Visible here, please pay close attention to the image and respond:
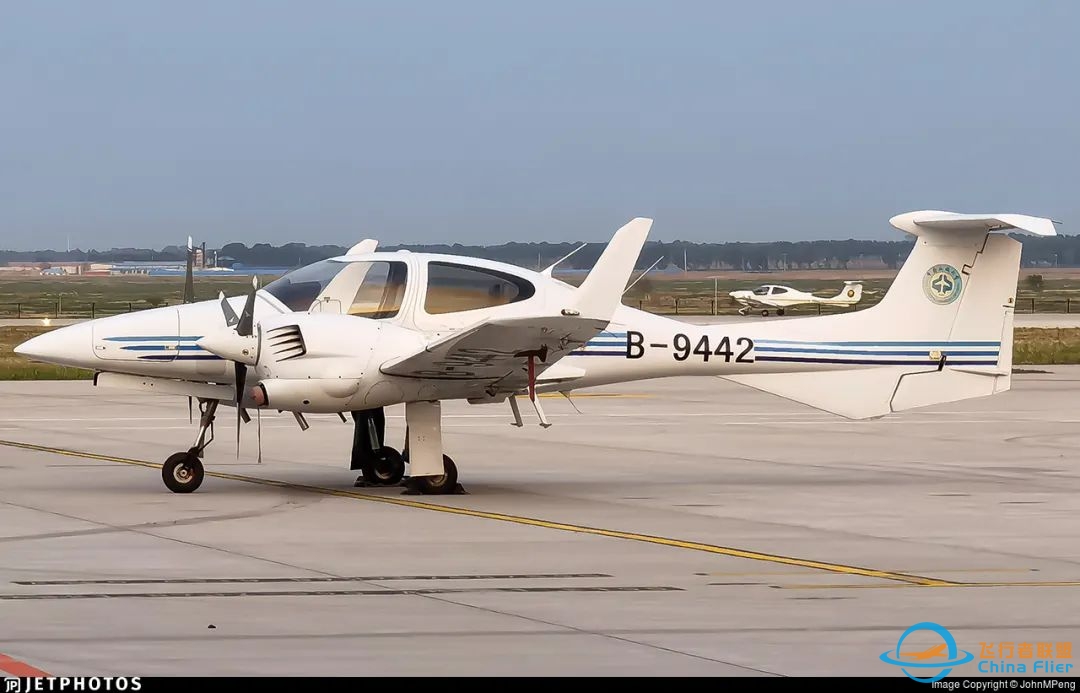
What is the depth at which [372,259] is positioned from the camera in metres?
16.5

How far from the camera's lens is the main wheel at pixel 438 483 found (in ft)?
53.9

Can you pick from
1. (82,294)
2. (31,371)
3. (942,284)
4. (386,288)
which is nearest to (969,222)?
(942,284)

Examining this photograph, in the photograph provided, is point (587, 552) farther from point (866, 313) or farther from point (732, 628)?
point (866, 313)

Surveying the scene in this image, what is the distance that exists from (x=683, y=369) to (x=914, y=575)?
6.45 m

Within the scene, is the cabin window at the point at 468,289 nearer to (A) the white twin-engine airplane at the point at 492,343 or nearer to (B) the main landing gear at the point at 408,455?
(A) the white twin-engine airplane at the point at 492,343

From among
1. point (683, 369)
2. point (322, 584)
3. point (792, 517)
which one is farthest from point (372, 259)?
point (322, 584)

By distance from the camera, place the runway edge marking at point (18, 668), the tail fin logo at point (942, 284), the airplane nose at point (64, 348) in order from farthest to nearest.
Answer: the tail fin logo at point (942, 284) < the airplane nose at point (64, 348) < the runway edge marking at point (18, 668)

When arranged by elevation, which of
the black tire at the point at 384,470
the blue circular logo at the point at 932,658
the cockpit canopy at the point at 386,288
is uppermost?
the cockpit canopy at the point at 386,288

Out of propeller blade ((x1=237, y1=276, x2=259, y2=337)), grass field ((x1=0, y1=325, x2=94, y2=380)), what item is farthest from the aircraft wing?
grass field ((x1=0, y1=325, x2=94, y2=380))

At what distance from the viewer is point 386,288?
16406 mm

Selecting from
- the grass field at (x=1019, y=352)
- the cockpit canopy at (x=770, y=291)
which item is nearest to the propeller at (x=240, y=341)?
the grass field at (x=1019, y=352)

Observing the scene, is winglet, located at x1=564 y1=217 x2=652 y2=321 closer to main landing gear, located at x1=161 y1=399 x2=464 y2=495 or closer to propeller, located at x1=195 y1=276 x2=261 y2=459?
main landing gear, located at x1=161 y1=399 x2=464 y2=495

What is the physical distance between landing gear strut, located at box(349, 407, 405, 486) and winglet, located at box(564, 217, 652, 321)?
3.48 m

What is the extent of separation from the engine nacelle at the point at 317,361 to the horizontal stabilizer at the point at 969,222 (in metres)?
6.60
